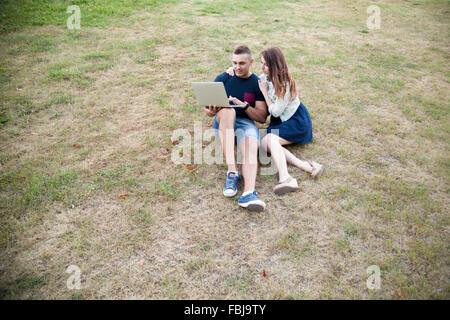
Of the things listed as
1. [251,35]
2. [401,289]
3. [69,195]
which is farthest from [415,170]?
[251,35]

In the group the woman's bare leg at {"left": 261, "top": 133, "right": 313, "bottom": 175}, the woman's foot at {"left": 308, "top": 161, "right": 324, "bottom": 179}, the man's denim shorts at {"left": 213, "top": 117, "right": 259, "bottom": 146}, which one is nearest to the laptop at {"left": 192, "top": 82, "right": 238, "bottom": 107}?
the man's denim shorts at {"left": 213, "top": 117, "right": 259, "bottom": 146}

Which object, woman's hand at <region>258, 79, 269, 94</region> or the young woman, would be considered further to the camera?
woman's hand at <region>258, 79, 269, 94</region>

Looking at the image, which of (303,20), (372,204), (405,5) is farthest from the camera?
(405,5)

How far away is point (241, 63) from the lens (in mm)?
3125

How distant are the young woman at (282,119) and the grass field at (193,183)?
0.52ft

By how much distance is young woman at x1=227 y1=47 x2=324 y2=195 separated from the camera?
3.04 m

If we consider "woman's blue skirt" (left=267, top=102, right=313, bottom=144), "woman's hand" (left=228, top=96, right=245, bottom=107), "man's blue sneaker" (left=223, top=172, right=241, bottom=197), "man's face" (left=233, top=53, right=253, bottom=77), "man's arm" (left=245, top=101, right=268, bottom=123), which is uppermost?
"man's face" (left=233, top=53, right=253, bottom=77)

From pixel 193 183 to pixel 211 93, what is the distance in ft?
3.25

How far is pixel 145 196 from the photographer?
9.48 feet

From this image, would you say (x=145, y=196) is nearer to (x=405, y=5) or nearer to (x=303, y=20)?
(x=303, y=20)

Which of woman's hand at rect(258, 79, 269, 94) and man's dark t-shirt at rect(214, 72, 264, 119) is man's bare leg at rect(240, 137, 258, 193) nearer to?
man's dark t-shirt at rect(214, 72, 264, 119)

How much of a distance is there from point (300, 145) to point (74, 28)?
243 inches

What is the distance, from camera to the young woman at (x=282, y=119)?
9.99ft

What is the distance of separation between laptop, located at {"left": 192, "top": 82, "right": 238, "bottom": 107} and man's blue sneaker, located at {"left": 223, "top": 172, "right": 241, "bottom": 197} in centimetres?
77
